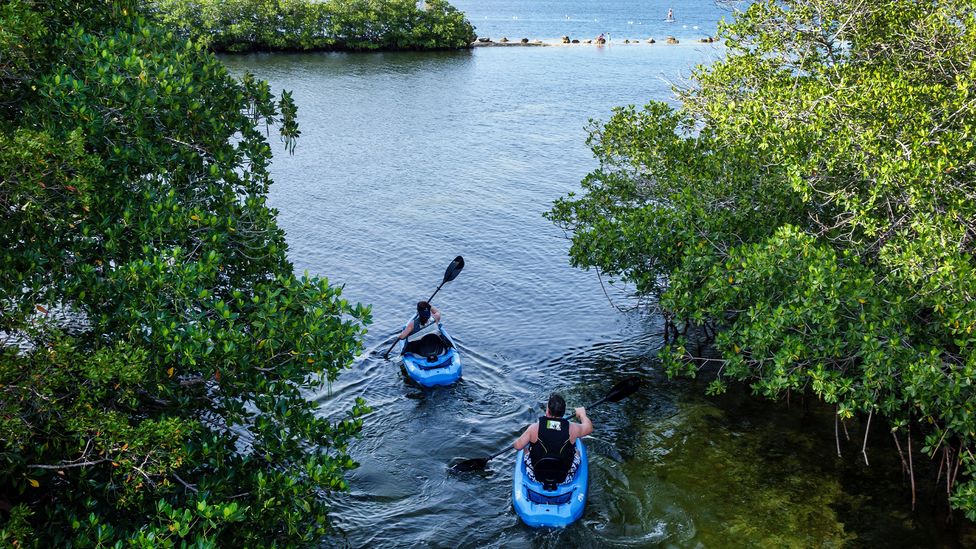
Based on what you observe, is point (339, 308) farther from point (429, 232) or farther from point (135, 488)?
point (429, 232)

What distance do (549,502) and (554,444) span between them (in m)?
1.13

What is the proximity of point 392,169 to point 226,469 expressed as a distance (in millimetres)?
30300

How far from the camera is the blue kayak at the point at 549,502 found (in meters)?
13.4

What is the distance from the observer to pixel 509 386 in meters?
19.1

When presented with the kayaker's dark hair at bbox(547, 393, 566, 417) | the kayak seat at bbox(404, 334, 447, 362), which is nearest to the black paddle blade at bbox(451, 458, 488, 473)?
the kayaker's dark hair at bbox(547, 393, 566, 417)

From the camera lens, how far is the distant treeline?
230 ft

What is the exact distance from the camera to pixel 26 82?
1002 centimetres

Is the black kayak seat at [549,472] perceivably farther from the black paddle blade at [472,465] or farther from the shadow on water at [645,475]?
the black paddle blade at [472,465]

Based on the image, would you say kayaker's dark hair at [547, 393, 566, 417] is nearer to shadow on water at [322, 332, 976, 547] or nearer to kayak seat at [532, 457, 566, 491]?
kayak seat at [532, 457, 566, 491]

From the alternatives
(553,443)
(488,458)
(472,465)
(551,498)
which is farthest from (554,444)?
(472,465)

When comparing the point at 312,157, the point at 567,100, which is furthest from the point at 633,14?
the point at 312,157

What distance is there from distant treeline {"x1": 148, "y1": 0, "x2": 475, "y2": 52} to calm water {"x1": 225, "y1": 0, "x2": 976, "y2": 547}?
27332 mm

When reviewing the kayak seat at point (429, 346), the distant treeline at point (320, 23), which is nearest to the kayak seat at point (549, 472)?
the kayak seat at point (429, 346)

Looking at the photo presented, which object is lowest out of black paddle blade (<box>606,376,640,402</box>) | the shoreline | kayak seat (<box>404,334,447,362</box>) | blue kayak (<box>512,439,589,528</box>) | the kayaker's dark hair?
blue kayak (<box>512,439,589,528</box>)
